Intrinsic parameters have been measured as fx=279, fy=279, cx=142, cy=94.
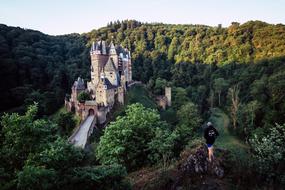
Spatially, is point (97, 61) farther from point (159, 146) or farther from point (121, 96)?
point (159, 146)

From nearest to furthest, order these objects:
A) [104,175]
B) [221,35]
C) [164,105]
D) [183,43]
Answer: [104,175] < [164,105] < [221,35] < [183,43]

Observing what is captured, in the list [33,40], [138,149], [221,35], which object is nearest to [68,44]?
[33,40]

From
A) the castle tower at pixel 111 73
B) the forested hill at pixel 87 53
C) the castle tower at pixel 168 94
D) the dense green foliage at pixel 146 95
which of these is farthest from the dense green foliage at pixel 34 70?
the castle tower at pixel 168 94

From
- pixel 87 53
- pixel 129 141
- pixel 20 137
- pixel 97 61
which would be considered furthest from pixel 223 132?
pixel 87 53

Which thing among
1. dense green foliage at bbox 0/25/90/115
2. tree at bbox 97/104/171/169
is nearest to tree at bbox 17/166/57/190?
tree at bbox 97/104/171/169

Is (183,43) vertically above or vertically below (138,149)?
above

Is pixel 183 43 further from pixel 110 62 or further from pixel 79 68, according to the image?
pixel 110 62

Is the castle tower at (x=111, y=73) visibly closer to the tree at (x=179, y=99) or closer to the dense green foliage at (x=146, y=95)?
the dense green foliage at (x=146, y=95)
